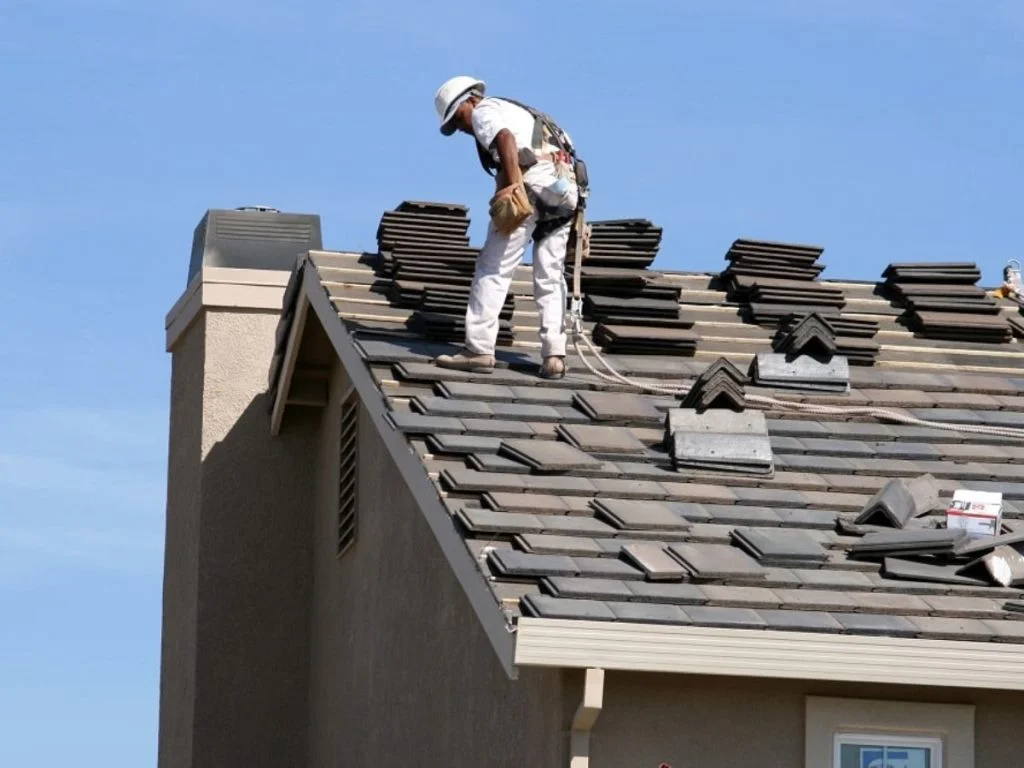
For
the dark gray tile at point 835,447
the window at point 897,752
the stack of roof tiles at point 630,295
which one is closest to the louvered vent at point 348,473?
the stack of roof tiles at point 630,295

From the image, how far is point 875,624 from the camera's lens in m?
8.64

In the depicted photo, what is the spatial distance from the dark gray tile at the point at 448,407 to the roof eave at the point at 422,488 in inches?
7.5

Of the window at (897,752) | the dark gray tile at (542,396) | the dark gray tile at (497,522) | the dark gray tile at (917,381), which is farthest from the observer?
the dark gray tile at (917,381)

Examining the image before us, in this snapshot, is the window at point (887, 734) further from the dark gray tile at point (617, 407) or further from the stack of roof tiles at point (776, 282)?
the stack of roof tiles at point (776, 282)

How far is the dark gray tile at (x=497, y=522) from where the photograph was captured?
29.9 ft

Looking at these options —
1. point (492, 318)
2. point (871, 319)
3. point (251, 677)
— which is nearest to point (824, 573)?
point (492, 318)

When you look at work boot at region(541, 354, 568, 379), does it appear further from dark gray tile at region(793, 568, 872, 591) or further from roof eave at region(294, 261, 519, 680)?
dark gray tile at region(793, 568, 872, 591)

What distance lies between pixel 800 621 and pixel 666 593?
55cm

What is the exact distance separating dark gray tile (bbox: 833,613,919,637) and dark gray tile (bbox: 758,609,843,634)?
0.05m

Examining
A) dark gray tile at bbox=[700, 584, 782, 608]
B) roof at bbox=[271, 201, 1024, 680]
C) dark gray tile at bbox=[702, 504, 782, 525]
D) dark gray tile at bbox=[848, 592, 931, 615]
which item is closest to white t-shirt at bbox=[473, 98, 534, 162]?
roof at bbox=[271, 201, 1024, 680]

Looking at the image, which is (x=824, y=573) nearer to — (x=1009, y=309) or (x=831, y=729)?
(x=831, y=729)

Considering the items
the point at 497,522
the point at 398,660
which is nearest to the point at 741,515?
the point at 497,522

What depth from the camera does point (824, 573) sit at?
9141 mm

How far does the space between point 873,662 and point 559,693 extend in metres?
1.26
